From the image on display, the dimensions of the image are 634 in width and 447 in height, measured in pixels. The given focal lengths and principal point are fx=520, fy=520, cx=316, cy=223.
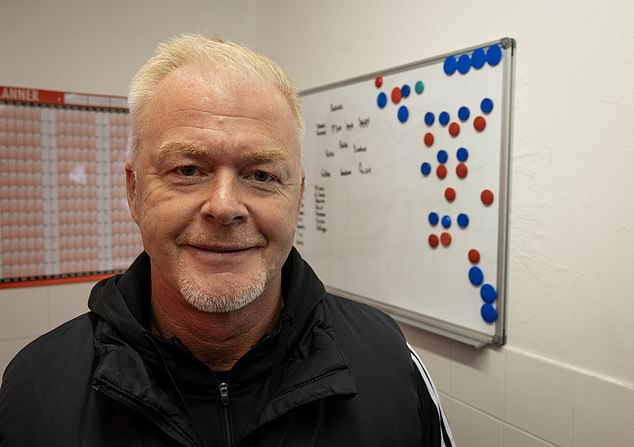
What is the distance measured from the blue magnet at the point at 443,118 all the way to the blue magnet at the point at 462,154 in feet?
0.36

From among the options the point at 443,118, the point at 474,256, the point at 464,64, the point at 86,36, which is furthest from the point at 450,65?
the point at 86,36

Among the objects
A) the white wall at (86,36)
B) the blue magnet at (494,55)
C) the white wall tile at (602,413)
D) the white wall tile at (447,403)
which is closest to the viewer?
the white wall tile at (602,413)

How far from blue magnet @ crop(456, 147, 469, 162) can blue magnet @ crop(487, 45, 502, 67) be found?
256mm

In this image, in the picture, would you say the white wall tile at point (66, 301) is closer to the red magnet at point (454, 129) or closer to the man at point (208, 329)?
the man at point (208, 329)

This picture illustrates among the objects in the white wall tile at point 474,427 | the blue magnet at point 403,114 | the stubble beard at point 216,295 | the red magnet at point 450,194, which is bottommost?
the white wall tile at point 474,427

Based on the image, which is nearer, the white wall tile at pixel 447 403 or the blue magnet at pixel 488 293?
the blue magnet at pixel 488 293

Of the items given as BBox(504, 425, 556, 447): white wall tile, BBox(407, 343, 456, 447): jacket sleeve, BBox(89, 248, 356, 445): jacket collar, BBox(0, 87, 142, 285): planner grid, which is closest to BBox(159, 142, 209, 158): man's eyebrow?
BBox(89, 248, 356, 445): jacket collar

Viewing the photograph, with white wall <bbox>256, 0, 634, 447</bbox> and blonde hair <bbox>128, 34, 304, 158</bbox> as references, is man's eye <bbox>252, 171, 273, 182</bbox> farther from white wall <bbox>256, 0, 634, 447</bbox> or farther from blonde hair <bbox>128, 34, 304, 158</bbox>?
white wall <bbox>256, 0, 634, 447</bbox>

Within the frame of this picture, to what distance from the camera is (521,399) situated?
1.46 meters

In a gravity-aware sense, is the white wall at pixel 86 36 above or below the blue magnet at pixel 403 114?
above

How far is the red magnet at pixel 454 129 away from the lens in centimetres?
162

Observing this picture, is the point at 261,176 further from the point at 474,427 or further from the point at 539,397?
the point at 474,427

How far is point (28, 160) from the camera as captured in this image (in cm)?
218

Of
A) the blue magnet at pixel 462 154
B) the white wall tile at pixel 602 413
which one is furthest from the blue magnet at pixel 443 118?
the white wall tile at pixel 602 413
